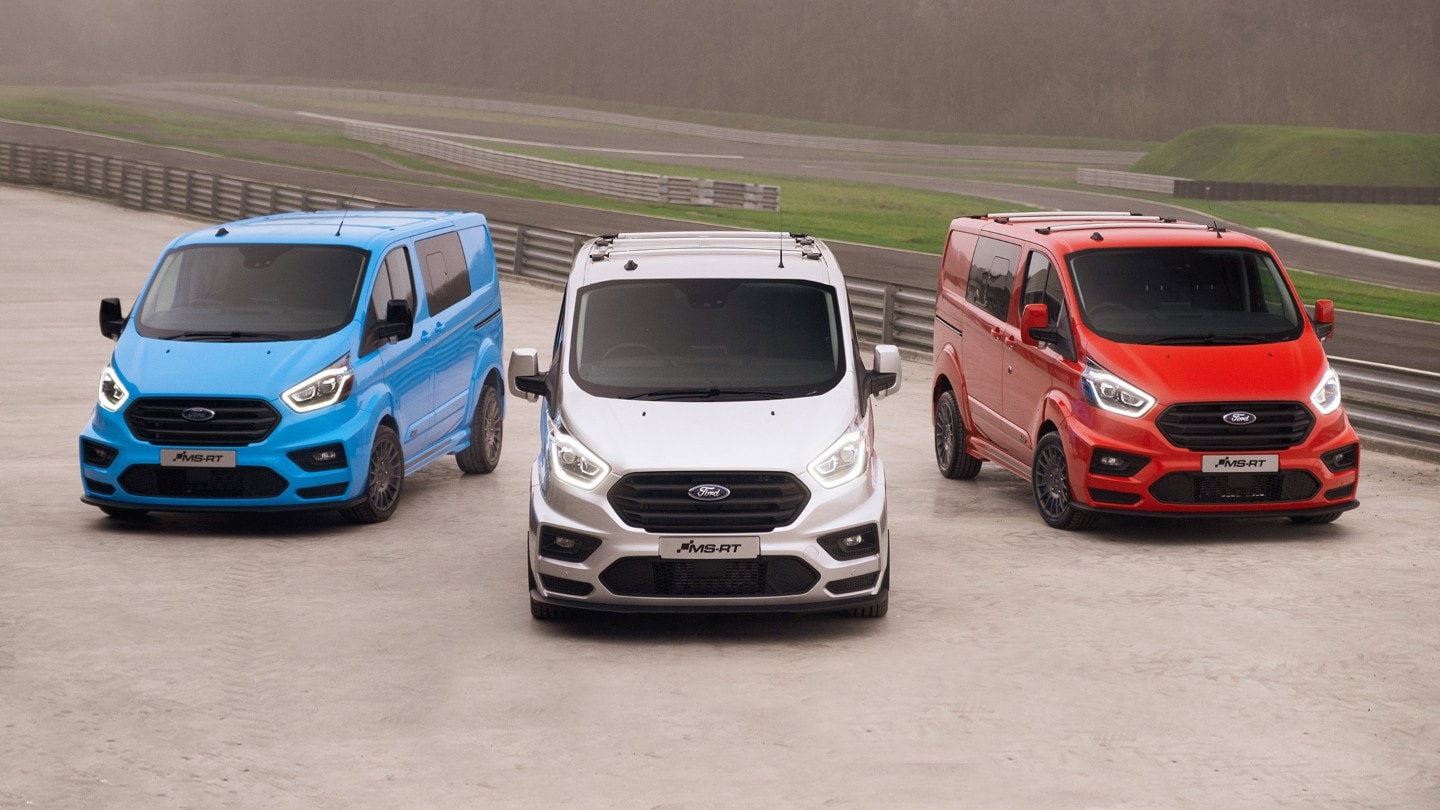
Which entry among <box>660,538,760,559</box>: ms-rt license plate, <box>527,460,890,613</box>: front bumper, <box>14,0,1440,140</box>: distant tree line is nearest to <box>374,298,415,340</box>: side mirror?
<box>527,460,890,613</box>: front bumper

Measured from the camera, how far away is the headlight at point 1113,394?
11070 millimetres

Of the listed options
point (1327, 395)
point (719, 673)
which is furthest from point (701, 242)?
point (1327, 395)

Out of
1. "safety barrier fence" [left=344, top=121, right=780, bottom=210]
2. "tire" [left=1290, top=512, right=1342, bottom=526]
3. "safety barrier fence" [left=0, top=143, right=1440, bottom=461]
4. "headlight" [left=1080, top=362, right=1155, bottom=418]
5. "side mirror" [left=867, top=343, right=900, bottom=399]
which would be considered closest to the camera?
"side mirror" [left=867, top=343, right=900, bottom=399]

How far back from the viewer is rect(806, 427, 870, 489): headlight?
866cm

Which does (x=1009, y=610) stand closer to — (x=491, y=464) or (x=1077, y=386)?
(x=1077, y=386)

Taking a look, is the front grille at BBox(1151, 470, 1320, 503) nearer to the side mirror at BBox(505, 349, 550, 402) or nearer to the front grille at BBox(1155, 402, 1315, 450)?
the front grille at BBox(1155, 402, 1315, 450)

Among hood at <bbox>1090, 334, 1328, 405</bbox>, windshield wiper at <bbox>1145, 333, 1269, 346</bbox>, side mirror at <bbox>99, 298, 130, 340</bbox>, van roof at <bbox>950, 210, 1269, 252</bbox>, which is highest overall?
van roof at <bbox>950, 210, 1269, 252</bbox>

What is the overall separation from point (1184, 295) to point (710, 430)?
15.2 feet

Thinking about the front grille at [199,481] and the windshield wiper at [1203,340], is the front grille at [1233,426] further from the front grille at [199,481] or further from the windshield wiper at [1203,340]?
A: the front grille at [199,481]

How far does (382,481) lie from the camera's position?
1169 cm

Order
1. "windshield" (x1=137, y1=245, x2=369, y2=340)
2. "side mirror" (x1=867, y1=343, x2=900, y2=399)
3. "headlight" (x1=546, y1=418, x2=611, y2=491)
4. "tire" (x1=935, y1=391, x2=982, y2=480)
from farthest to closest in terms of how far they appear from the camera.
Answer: "tire" (x1=935, y1=391, x2=982, y2=480) < "windshield" (x1=137, y1=245, x2=369, y2=340) < "side mirror" (x1=867, y1=343, x2=900, y2=399) < "headlight" (x1=546, y1=418, x2=611, y2=491)

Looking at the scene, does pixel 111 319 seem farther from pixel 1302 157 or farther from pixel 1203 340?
pixel 1302 157

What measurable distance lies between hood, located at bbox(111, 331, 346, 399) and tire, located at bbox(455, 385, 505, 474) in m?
2.25

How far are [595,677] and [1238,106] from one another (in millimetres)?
145802
